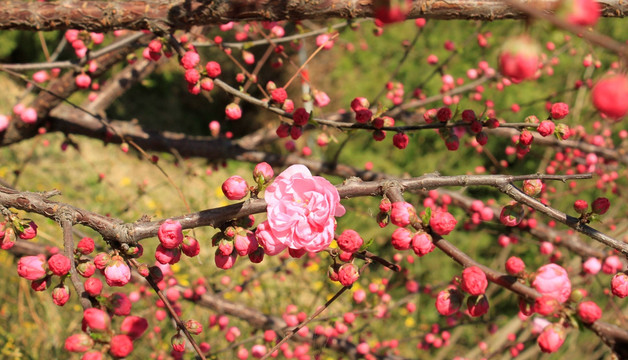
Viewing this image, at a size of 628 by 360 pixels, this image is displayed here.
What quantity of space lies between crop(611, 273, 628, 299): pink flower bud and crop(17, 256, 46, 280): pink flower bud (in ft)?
3.52

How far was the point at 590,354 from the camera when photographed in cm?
330

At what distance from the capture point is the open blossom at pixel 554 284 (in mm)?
698

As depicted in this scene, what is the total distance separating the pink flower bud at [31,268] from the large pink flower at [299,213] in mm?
426

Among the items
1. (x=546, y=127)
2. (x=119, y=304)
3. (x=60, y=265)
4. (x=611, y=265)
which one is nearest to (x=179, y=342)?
(x=119, y=304)

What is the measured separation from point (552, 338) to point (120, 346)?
66cm

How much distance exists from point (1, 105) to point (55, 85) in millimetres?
3059

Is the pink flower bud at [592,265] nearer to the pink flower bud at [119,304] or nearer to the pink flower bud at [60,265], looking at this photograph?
the pink flower bud at [119,304]

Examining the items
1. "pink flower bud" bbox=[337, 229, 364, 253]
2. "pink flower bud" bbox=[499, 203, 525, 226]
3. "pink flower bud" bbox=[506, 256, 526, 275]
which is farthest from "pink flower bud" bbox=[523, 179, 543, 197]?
"pink flower bud" bbox=[337, 229, 364, 253]

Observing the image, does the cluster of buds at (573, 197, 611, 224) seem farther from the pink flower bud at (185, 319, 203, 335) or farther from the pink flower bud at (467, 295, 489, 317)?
the pink flower bud at (185, 319, 203, 335)

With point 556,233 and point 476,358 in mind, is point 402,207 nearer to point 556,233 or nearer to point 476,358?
point 556,233

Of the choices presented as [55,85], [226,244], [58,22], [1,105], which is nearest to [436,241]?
[226,244]

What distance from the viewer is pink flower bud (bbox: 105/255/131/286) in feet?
2.80

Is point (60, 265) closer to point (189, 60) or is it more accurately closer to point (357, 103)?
→ point (189, 60)

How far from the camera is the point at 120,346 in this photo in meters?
0.70
